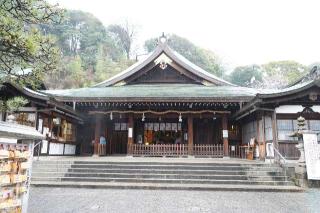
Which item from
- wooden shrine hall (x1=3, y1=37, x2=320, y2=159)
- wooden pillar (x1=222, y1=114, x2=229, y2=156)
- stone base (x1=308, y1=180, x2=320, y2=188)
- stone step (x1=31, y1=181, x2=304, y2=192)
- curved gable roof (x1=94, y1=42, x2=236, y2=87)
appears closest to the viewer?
stone step (x1=31, y1=181, x2=304, y2=192)

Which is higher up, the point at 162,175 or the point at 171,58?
the point at 171,58

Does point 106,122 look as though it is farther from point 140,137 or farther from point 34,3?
point 34,3

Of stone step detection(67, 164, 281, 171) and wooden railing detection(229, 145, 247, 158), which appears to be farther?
wooden railing detection(229, 145, 247, 158)

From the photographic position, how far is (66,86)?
3819cm

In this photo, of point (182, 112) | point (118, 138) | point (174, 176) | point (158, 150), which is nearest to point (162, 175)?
point (174, 176)

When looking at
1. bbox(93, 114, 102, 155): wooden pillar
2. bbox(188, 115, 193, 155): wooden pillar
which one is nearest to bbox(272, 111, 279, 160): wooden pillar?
bbox(188, 115, 193, 155): wooden pillar

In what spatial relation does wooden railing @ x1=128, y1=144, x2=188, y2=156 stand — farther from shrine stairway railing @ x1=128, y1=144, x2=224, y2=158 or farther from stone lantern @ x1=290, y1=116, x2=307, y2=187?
stone lantern @ x1=290, y1=116, x2=307, y2=187

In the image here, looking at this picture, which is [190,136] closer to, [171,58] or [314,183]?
[171,58]

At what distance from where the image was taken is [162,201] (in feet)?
22.9

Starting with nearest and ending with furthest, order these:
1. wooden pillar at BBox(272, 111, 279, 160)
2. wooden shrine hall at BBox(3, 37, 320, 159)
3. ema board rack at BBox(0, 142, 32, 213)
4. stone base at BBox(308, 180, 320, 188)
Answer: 1. ema board rack at BBox(0, 142, 32, 213)
2. stone base at BBox(308, 180, 320, 188)
3. wooden pillar at BBox(272, 111, 279, 160)
4. wooden shrine hall at BBox(3, 37, 320, 159)

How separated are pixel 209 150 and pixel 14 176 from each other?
12.5m

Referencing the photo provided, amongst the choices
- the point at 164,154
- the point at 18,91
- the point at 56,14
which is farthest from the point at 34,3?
the point at 164,154

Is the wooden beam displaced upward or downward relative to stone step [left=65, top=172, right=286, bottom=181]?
upward

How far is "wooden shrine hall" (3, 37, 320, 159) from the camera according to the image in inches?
468
